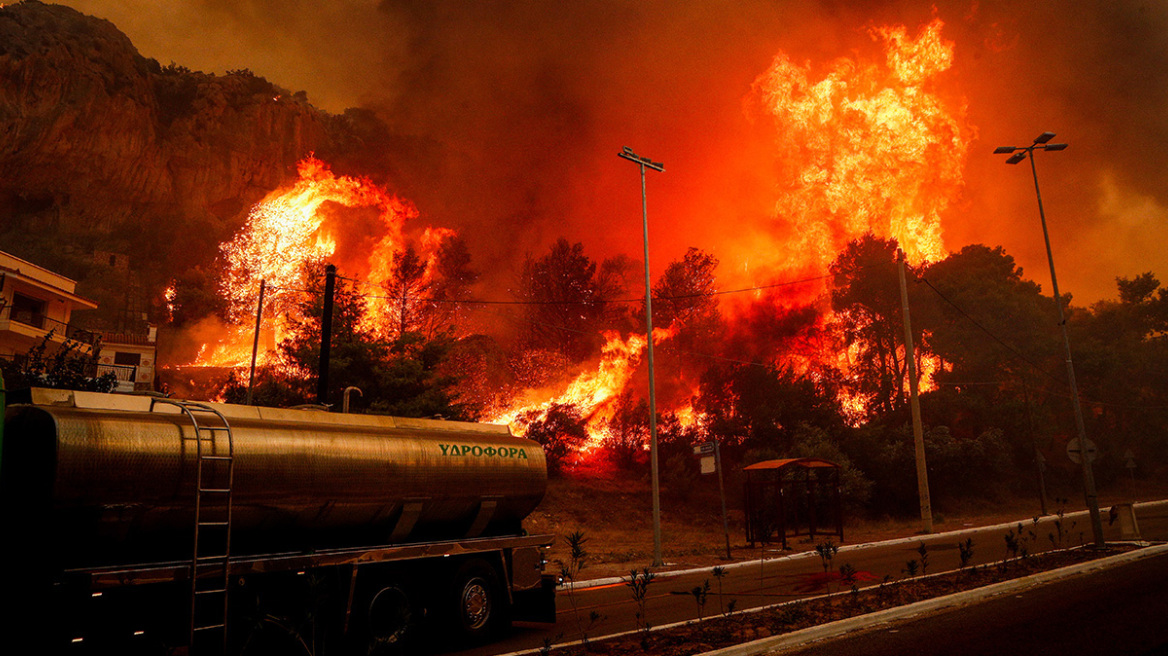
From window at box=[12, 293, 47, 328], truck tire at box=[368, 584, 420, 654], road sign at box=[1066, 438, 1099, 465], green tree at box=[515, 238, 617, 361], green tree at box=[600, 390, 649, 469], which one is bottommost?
truck tire at box=[368, 584, 420, 654]

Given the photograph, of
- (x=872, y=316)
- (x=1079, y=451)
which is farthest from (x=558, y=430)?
(x=1079, y=451)

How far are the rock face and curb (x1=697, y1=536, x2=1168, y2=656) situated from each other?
231ft

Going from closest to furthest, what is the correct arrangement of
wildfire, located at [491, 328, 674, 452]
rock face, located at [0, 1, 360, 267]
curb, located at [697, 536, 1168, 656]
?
curb, located at [697, 536, 1168, 656]
wildfire, located at [491, 328, 674, 452]
rock face, located at [0, 1, 360, 267]

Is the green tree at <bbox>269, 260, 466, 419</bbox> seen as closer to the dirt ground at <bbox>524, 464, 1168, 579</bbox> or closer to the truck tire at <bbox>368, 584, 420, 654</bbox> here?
the dirt ground at <bbox>524, 464, 1168, 579</bbox>

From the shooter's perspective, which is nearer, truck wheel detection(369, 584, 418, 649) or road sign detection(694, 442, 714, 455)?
truck wheel detection(369, 584, 418, 649)

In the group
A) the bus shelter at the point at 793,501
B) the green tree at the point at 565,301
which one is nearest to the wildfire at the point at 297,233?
the green tree at the point at 565,301

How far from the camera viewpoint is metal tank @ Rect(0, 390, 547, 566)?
711 centimetres

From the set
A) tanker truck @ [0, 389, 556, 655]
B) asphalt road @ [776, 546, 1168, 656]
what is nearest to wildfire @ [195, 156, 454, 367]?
tanker truck @ [0, 389, 556, 655]

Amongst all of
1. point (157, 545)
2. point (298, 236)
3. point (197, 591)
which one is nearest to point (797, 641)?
point (197, 591)

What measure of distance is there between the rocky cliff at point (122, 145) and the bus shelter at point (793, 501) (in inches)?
2253

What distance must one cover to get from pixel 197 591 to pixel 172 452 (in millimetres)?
1512

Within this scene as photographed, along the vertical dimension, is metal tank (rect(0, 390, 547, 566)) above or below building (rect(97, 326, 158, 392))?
below

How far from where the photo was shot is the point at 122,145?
65.6m

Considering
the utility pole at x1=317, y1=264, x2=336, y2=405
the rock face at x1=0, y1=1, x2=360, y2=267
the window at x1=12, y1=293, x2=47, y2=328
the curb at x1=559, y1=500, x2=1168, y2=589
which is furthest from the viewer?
the rock face at x1=0, y1=1, x2=360, y2=267
